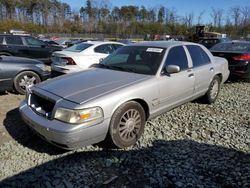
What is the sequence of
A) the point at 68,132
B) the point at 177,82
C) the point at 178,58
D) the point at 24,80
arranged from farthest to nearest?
the point at 24,80
the point at 178,58
the point at 177,82
the point at 68,132

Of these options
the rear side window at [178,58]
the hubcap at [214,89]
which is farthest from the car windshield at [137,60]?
the hubcap at [214,89]

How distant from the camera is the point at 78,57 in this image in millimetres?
7609

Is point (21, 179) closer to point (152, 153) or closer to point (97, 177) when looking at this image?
point (97, 177)

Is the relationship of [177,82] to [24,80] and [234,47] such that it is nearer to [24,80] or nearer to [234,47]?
[24,80]

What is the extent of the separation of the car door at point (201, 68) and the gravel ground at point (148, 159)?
2.69ft

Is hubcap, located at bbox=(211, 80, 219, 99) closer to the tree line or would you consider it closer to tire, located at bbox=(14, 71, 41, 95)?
tire, located at bbox=(14, 71, 41, 95)

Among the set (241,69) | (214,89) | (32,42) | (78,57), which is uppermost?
(32,42)

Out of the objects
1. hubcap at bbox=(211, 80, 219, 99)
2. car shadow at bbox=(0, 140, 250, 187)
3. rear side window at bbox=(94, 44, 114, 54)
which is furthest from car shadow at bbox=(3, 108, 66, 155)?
rear side window at bbox=(94, 44, 114, 54)

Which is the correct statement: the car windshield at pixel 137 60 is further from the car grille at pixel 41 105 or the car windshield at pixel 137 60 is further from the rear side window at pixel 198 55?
the car grille at pixel 41 105

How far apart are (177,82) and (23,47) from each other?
8302mm

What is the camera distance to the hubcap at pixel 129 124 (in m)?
3.68

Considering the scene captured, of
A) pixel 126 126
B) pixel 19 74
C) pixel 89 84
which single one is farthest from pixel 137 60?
pixel 19 74

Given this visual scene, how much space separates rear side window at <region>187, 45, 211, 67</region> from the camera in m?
5.16

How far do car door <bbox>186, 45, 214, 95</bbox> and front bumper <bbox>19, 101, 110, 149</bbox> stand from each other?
249 cm
